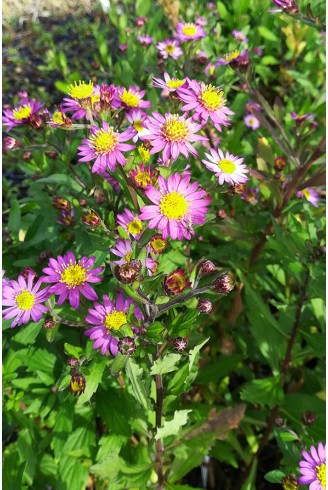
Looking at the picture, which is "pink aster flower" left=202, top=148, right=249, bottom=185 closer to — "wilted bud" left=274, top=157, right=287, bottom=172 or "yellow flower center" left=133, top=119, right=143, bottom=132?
"yellow flower center" left=133, top=119, right=143, bottom=132

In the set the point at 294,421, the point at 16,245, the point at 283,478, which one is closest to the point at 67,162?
the point at 16,245

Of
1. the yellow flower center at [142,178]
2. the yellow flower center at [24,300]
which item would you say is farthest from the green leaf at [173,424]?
the yellow flower center at [142,178]

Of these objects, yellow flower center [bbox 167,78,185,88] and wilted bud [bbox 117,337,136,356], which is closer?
wilted bud [bbox 117,337,136,356]

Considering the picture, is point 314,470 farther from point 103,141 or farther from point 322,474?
point 103,141

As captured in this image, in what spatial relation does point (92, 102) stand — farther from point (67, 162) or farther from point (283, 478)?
point (283, 478)

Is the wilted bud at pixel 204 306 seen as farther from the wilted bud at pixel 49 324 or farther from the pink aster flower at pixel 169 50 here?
the pink aster flower at pixel 169 50

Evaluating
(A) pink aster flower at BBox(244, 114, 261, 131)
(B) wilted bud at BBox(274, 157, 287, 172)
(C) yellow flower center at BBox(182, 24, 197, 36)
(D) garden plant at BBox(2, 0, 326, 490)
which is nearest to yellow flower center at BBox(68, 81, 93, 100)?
(D) garden plant at BBox(2, 0, 326, 490)

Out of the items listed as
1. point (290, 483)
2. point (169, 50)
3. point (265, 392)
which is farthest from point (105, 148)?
point (169, 50)
